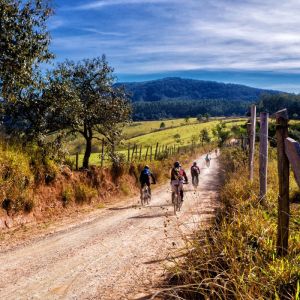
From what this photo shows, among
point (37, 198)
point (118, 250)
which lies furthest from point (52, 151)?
point (118, 250)

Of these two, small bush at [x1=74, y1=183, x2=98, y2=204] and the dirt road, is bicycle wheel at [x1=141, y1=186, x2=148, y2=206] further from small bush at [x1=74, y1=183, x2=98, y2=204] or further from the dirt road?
the dirt road

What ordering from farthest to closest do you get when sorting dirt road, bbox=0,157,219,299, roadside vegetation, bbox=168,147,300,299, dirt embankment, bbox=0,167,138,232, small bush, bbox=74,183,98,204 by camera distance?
small bush, bbox=74,183,98,204
dirt embankment, bbox=0,167,138,232
dirt road, bbox=0,157,219,299
roadside vegetation, bbox=168,147,300,299

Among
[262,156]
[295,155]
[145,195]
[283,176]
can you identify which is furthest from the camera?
[145,195]

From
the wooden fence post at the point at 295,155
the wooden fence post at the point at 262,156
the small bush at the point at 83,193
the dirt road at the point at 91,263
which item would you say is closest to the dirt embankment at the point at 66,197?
the small bush at the point at 83,193

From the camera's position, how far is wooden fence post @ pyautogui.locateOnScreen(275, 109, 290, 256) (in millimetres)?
5555

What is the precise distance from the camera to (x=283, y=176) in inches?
221

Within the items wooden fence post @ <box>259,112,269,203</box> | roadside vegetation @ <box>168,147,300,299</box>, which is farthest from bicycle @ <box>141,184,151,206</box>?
roadside vegetation @ <box>168,147,300,299</box>

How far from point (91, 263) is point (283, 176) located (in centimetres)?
624

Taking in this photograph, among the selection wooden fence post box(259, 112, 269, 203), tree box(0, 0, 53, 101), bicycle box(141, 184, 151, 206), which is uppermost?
tree box(0, 0, 53, 101)

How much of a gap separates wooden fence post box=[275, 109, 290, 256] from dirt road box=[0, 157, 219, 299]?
1.96m

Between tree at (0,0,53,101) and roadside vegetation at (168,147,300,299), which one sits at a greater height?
tree at (0,0,53,101)

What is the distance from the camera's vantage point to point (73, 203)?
2019 centimetres

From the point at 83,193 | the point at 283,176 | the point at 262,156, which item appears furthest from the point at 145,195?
the point at 283,176

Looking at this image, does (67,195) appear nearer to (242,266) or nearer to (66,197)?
(66,197)
